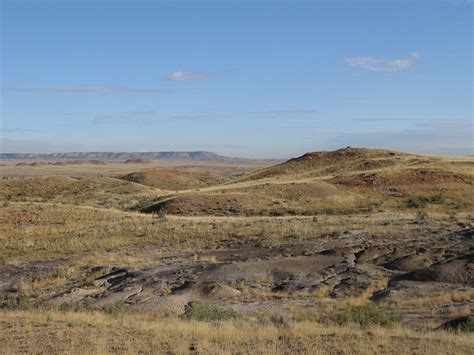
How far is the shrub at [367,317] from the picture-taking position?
13.6 meters

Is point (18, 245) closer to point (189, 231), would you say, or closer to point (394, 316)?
Result: point (189, 231)

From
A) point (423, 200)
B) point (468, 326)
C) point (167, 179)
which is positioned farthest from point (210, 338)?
point (167, 179)

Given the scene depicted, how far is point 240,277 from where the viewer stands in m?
21.1

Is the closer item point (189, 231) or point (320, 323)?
point (320, 323)

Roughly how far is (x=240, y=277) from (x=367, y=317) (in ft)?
25.9

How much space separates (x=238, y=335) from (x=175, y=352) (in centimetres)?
169

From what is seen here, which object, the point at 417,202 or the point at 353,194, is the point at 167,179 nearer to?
the point at 353,194

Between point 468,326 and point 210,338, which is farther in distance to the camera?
point 468,326

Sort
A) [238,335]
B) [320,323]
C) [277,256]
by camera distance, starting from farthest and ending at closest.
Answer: [277,256] → [320,323] → [238,335]

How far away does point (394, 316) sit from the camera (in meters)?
14.4

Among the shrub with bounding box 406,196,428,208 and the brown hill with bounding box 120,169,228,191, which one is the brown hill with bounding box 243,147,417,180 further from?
the shrub with bounding box 406,196,428,208

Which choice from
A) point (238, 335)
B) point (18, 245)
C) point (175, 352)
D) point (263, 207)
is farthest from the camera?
point (263, 207)

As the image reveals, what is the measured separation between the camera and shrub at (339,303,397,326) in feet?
44.5

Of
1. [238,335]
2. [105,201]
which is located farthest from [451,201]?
[238,335]
